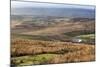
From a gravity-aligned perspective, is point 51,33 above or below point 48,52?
above

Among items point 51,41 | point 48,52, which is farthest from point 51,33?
point 48,52

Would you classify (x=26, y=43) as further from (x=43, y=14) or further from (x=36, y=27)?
(x=43, y=14)

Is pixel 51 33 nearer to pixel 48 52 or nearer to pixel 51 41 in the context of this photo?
pixel 51 41

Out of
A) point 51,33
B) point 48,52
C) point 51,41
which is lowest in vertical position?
point 48,52

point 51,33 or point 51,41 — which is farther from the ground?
point 51,33
